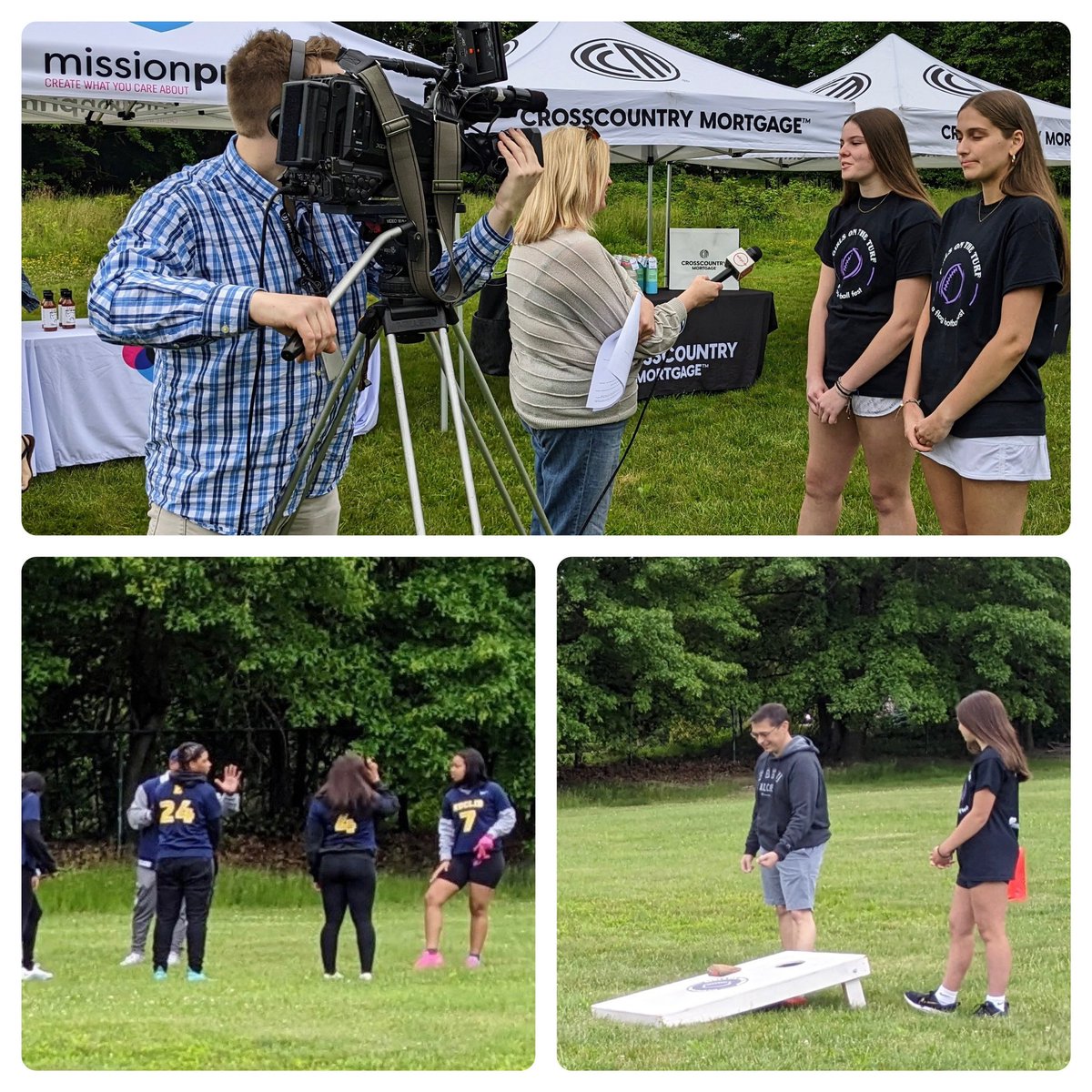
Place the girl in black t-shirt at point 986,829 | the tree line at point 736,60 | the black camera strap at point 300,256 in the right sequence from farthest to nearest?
1. the tree line at point 736,60
2. the girl in black t-shirt at point 986,829
3. the black camera strap at point 300,256

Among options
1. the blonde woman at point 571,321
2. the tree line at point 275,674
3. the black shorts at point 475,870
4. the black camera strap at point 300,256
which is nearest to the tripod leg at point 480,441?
the tree line at point 275,674

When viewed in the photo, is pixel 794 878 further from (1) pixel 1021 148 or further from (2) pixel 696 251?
(2) pixel 696 251

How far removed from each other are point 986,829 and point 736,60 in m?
13.2

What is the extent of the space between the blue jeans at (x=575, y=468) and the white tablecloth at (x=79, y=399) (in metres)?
2.59

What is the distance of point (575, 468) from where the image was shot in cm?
293

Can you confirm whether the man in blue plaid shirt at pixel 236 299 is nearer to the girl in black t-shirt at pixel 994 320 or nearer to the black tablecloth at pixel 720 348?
the girl in black t-shirt at pixel 994 320

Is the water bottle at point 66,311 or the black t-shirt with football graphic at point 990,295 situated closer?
the black t-shirt with football graphic at point 990,295

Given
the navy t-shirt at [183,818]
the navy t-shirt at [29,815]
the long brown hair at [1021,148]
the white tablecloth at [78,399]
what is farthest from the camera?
the white tablecloth at [78,399]

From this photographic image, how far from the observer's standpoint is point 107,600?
8.86 feet


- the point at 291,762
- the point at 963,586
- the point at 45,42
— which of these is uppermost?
the point at 45,42

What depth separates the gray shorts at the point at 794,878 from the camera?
333 cm

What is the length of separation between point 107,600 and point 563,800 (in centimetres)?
108

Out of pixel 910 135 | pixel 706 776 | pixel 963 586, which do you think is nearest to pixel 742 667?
pixel 706 776

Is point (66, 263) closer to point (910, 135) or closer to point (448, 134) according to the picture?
point (910, 135)
